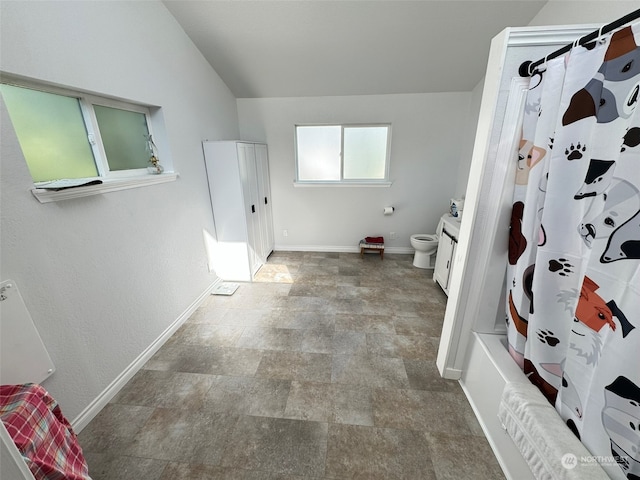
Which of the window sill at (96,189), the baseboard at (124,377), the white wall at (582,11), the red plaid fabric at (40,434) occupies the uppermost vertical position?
the white wall at (582,11)

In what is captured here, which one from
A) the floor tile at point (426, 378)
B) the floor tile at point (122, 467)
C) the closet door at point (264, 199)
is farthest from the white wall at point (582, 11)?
the floor tile at point (122, 467)

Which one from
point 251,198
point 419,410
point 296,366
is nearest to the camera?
point 419,410

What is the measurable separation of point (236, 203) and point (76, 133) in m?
1.40

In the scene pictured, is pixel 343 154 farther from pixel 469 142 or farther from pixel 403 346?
pixel 403 346

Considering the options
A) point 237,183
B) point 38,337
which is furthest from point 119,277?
point 237,183

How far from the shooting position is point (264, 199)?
3.55m

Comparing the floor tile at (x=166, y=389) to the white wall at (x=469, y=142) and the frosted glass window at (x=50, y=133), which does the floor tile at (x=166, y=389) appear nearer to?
the frosted glass window at (x=50, y=133)

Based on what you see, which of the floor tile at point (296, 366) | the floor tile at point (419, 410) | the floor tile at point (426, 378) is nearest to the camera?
the floor tile at point (419, 410)

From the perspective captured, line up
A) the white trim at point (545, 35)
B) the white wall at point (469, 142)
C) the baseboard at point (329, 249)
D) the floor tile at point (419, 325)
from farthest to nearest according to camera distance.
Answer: the baseboard at point (329, 249) < the white wall at point (469, 142) < the floor tile at point (419, 325) < the white trim at point (545, 35)

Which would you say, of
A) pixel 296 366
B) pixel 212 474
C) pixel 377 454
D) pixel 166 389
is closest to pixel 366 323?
pixel 296 366

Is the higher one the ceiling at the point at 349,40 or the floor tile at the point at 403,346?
the ceiling at the point at 349,40

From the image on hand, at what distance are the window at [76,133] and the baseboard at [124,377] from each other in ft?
4.32

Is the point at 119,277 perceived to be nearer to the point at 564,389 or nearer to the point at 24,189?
the point at 24,189

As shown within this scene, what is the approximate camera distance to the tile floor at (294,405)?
127cm
